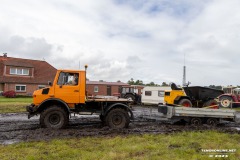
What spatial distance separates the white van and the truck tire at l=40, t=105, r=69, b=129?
1778cm

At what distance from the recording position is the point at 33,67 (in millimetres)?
40375

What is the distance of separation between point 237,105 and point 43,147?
2516 centimetres

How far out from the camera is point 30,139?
8805 mm

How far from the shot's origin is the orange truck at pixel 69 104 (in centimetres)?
1084

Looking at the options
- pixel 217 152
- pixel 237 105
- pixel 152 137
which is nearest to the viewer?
pixel 217 152

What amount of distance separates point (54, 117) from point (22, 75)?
1204 inches

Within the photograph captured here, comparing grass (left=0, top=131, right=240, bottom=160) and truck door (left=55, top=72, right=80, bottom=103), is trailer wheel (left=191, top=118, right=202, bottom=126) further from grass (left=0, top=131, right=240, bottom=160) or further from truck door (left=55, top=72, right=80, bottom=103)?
truck door (left=55, top=72, right=80, bottom=103)

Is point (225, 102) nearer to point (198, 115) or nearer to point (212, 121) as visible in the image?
point (212, 121)

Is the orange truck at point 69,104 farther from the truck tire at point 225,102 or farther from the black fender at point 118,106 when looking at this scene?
the truck tire at point 225,102

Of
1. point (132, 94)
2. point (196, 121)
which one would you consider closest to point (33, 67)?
point (132, 94)

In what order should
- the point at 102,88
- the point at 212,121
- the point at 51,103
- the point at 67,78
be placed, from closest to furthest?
the point at 51,103
the point at 67,78
the point at 212,121
the point at 102,88

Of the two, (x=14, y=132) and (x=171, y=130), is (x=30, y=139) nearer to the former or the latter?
(x=14, y=132)

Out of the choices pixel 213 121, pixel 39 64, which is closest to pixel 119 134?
pixel 213 121

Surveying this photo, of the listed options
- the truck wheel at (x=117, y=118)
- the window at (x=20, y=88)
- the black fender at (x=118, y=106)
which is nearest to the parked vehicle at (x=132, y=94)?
the window at (x=20, y=88)
